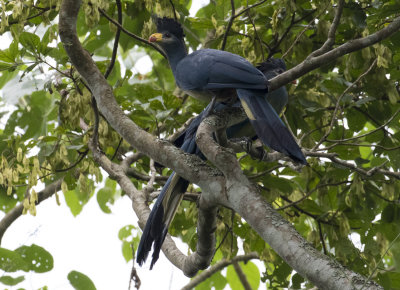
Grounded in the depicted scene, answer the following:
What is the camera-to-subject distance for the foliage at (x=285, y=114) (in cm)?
377

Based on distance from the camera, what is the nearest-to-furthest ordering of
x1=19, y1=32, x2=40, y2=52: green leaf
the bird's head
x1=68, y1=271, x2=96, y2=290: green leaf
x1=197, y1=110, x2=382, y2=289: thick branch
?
x1=197, y1=110, x2=382, y2=289: thick branch → x1=19, y1=32, x2=40, y2=52: green leaf → x1=68, y1=271, x2=96, y2=290: green leaf → the bird's head

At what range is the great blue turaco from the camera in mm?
3039

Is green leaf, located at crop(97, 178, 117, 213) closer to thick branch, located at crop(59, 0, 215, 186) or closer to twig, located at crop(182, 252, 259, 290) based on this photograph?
twig, located at crop(182, 252, 259, 290)

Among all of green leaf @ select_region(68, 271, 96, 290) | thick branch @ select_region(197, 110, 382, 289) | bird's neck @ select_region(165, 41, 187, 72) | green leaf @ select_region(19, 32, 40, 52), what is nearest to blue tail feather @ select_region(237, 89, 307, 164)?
thick branch @ select_region(197, 110, 382, 289)

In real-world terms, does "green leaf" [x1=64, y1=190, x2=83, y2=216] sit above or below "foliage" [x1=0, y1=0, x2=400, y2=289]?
above

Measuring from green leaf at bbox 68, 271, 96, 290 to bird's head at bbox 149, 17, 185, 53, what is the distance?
1.51 meters

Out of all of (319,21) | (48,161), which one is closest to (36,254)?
(48,161)

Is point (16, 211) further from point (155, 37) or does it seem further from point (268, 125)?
point (268, 125)

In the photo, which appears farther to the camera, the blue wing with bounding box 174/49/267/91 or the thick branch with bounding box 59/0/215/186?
the blue wing with bounding box 174/49/267/91

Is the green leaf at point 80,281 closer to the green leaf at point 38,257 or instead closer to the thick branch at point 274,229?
the green leaf at point 38,257

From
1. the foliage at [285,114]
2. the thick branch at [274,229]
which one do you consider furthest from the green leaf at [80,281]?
the thick branch at [274,229]

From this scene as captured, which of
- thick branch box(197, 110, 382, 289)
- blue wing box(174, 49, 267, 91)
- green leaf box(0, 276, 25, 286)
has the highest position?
blue wing box(174, 49, 267, 91)

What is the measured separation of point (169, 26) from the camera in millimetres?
4023

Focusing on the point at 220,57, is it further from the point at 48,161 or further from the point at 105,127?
the point at 48,161
